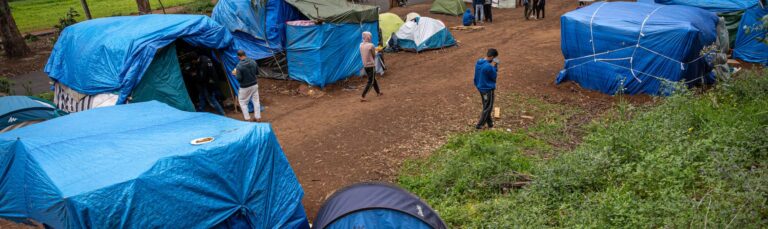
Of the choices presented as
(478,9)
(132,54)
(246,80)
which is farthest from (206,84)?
(478,9)

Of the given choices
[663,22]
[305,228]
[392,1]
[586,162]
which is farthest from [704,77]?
[392,1]

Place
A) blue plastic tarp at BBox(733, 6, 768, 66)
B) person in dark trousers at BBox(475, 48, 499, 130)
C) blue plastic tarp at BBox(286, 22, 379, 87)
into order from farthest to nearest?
blue plastic tarp at BBox(733, 6, 768, 66)
blue plastic tarp at BBox(286, 22, 379, 87)
person in dark trousers at BBox(475, 48, 499, 130)

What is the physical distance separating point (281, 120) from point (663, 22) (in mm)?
8392

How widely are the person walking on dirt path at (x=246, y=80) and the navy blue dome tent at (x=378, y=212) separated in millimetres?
5530

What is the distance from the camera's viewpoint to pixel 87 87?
10.2 m

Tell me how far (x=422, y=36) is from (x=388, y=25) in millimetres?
1325

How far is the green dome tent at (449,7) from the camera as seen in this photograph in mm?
23438

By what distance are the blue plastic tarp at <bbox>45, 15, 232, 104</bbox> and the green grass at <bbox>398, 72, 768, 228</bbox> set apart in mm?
5363

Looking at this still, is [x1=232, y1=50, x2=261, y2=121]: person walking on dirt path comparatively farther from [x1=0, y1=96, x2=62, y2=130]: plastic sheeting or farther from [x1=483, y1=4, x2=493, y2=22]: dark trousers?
[x1=483, y1=4, x2=493, y2=22]: dark trousers

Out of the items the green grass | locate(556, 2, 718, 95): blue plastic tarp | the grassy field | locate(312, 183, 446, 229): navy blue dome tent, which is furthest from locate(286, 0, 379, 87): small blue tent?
the grassy field

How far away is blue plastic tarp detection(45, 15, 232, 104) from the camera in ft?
32.2

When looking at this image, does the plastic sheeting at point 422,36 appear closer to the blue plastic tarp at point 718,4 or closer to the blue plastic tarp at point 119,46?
the blue plastic tarp at point 718,4

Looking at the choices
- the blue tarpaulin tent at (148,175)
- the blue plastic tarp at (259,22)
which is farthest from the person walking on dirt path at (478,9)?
the blue tarpaulin tent at (148,175)

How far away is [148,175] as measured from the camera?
4.80m
